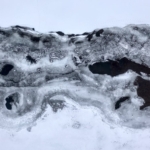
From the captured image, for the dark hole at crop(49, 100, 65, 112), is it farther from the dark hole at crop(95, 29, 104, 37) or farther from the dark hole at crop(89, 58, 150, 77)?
the dark hole at crop(95, 29, 104, 37)

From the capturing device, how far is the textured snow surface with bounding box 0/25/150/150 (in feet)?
7.16

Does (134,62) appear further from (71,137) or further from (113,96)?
(71,137)

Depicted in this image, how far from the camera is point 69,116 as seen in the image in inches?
87.6

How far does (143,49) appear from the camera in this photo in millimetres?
2172

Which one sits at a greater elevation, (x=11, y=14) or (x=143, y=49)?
(x=11, y=14)

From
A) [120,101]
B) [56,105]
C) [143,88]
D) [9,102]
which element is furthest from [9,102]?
[143,88]

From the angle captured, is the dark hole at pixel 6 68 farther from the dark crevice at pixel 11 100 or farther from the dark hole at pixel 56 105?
the dark hole at pixel 56 105

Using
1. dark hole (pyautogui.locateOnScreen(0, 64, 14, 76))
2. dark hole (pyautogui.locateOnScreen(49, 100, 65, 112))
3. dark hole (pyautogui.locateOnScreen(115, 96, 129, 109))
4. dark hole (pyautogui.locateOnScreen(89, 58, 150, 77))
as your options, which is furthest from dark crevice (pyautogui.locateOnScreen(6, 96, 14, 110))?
dark hole (pyautogui.locateOnScreen(115, 96, 129, 109))

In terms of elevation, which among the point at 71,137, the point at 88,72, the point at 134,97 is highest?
the point at 88,72

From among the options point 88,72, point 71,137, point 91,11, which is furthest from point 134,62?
point 71,137

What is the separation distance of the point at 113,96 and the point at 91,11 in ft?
2.79

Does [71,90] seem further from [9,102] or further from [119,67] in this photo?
[9,102]

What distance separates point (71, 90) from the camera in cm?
225

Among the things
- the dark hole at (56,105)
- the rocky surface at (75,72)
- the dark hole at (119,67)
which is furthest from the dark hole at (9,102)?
the dark hole at (119,67)
